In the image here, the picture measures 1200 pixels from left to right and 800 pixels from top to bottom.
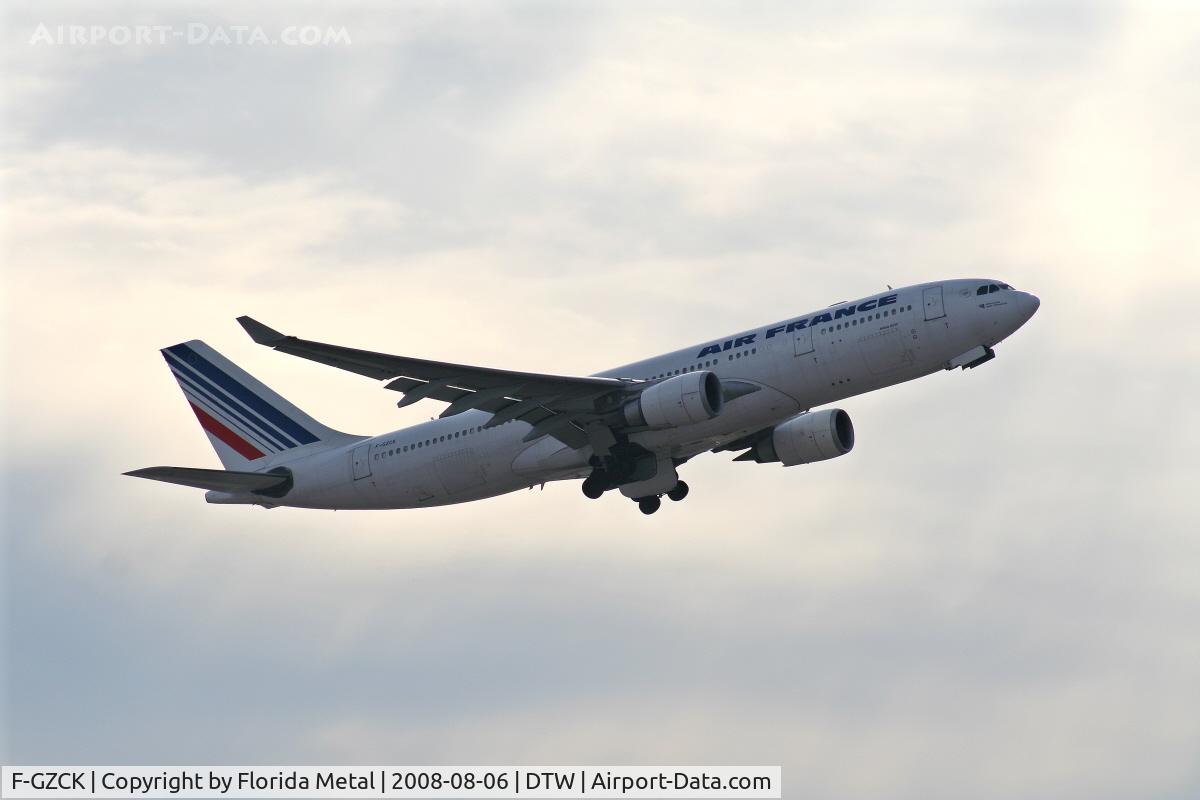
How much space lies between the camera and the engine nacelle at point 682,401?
43.5 meters

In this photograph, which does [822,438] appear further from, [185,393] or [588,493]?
[185,393]

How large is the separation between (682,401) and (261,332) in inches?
450

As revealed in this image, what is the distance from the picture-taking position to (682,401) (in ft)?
143

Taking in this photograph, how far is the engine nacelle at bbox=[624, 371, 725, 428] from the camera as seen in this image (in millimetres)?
43469

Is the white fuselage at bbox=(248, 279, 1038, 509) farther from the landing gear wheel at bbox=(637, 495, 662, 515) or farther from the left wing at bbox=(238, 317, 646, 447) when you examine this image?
the landing gear wheel at bbox=(637, 495, 662, 515)

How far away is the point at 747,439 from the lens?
1981 inches

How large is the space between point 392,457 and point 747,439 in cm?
1095

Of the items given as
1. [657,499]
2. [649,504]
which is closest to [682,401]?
[657,499]

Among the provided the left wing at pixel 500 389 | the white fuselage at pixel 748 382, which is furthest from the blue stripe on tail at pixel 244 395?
the left wing at pixel 500 389

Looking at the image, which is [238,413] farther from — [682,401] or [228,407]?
[682,401]

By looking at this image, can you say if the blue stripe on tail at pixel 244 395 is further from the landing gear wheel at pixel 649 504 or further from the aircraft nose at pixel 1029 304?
the aircraft nose at pixel 1029 304

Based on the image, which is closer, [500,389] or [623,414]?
[500,389]

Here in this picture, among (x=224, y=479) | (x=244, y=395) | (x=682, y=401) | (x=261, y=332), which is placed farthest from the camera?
(x=244, y=395)

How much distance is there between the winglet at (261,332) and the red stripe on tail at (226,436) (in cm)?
1378
